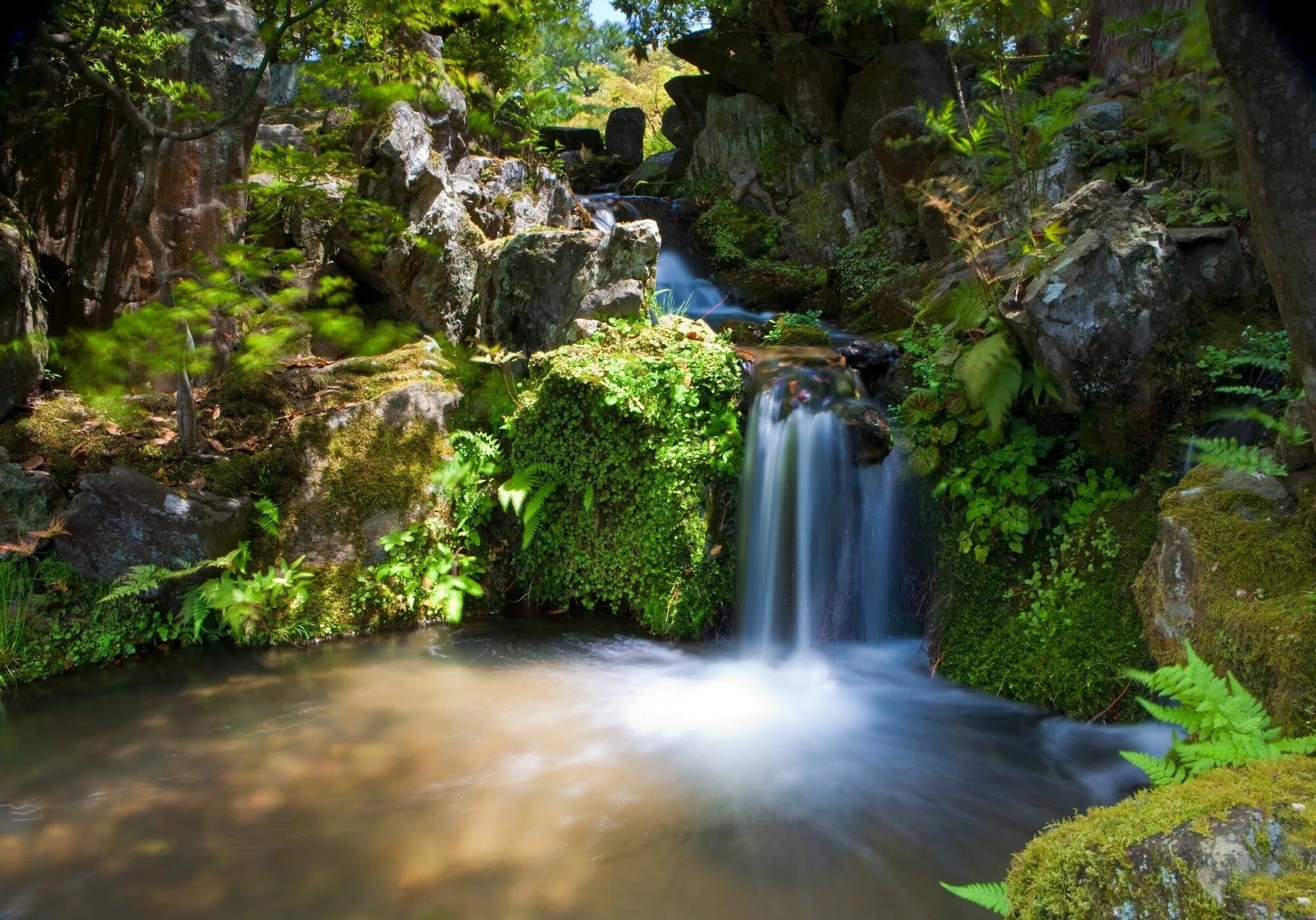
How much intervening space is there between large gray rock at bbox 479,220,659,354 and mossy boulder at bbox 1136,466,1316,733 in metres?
5.07

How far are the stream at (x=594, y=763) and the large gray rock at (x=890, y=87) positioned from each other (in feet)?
30.4

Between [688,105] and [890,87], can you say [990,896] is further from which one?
[688,105]

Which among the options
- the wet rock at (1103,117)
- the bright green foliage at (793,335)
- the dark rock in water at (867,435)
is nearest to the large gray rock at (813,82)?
the wet rock at (1103,117)

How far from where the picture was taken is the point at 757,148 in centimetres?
1540

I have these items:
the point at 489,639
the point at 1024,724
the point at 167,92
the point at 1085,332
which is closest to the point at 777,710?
the point at 1024,724

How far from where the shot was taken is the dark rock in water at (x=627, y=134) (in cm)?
2016

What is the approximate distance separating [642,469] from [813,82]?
37.1ft

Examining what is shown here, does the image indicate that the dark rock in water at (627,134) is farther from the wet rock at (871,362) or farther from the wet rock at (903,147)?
the wet rock at (871,362)

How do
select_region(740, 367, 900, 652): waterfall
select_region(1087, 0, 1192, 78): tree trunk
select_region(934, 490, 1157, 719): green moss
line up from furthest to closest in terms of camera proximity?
select_region(1087, 0, 1192, 78): tree trunk < select_region(740, 367, 900, 652): waterfall < select_region(934, 490, 1157, 719): green moss

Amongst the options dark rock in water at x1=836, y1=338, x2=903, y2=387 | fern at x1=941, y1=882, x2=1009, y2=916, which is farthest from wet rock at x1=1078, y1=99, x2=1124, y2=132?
fern at x1=941, y1=882, x2=1009, y2=916

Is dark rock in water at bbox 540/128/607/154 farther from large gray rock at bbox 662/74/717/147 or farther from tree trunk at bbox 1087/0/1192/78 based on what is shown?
tree trunk at bbox 1087/0/1192/78

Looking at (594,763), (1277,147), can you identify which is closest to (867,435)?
(594,763)

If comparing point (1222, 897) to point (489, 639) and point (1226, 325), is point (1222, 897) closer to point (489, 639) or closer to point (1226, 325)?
point (1226, 325)

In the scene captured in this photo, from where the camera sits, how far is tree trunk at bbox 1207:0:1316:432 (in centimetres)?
259
